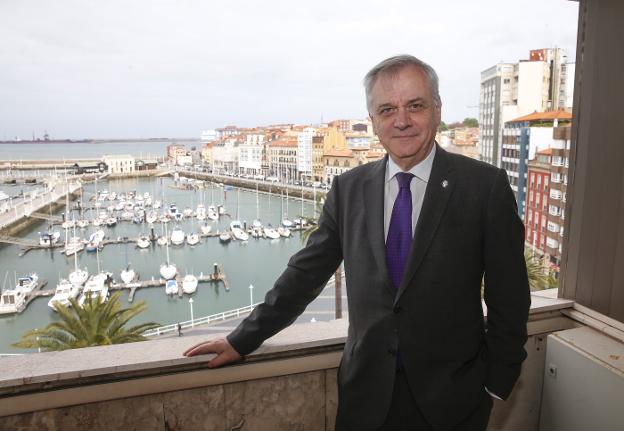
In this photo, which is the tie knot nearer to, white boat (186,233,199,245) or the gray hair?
the gray hair

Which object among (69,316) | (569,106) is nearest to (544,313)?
(569,106)

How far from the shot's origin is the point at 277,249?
59.5 feet

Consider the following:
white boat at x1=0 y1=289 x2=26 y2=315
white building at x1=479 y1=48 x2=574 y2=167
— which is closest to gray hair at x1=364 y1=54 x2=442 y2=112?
white building at x1=479 y1=48 x2=574 y2=167

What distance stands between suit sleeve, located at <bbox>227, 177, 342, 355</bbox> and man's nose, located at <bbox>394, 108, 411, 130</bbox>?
0.26 m

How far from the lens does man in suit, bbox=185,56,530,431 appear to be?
0.94m

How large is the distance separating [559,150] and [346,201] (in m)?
1.70

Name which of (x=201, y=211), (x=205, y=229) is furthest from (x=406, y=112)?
(x=205, y=229)

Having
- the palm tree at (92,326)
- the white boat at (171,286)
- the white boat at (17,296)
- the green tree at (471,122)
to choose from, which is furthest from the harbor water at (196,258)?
the green tree at (471,122)

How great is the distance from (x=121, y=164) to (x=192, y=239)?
30.5 feet

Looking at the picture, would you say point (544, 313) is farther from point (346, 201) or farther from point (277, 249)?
point (277, 249)

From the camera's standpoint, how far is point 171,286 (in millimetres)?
14609

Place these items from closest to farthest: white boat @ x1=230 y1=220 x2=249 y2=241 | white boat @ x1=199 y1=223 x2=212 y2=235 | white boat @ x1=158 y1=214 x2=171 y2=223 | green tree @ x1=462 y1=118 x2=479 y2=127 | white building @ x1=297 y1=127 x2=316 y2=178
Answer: green tree @ x1=462 y1=118 x2=479 y2=127 < white building @ x1=297 y1=127 x2=316 y2=178 < white boat @ x1=158 y1=214 x2=171 y2=223 < white boat @ x1=230 y1=220 x2=249 y2=241 < white boat @ x1=199 y1=223 x2=212 y2=235

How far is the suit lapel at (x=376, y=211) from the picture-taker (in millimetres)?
980

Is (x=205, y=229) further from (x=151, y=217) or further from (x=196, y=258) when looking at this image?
(x=151, y=217)
